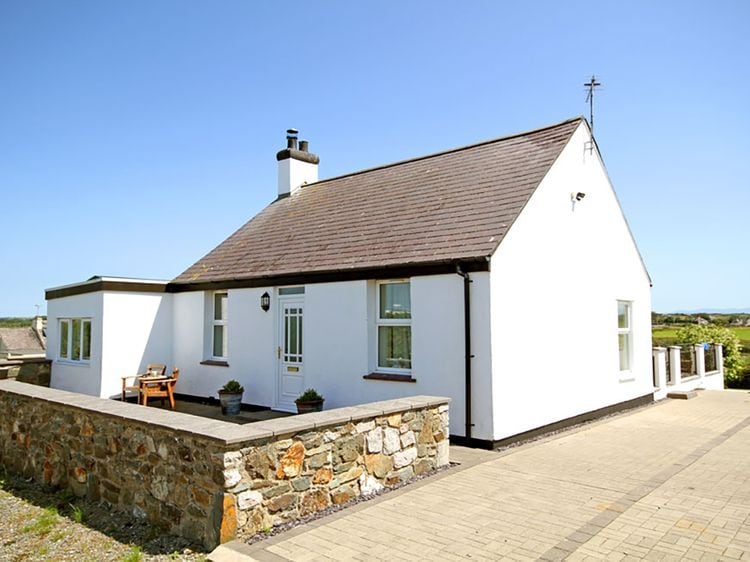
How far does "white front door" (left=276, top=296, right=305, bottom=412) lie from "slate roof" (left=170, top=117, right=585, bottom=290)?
0.82m

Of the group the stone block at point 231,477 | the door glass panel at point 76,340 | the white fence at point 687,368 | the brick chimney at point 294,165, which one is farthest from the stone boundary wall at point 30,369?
the white fence at point 687,368

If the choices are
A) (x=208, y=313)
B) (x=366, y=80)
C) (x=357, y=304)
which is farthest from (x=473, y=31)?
(x=208, y=313)

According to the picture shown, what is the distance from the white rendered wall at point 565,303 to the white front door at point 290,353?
4.75 meters

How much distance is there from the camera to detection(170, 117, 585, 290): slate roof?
9.89m

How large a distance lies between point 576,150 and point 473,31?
10.9ft

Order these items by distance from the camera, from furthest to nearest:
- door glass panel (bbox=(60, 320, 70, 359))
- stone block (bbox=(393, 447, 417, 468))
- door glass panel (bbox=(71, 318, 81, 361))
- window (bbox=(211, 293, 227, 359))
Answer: door glass panel (bbox=(60, 320, 70, 359)), door glass panel (bbox=(71, 318, 81, 361)), window (bbox=(211, 293, 227, 359)), stone block (bbox=(393, 447, 417, 468))

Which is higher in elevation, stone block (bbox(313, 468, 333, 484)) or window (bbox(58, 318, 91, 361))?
window (bbox(58, 318, 91, 361))

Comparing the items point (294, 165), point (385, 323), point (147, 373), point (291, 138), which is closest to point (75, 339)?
point (147, 373)

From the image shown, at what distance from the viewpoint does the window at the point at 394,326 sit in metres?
10.1

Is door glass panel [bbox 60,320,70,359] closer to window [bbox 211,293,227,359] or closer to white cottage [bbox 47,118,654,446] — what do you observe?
white cottage [bbox 47,118,654,446]

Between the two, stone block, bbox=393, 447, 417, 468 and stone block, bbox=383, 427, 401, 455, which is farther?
stone block, bbox=393, 447, 417, 468

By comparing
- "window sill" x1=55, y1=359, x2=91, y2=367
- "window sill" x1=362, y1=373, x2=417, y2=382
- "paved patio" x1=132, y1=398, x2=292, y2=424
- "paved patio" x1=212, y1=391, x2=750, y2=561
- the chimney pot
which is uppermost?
the chimney pot

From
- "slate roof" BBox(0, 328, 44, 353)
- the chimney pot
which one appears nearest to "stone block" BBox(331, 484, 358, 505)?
the chimney pot

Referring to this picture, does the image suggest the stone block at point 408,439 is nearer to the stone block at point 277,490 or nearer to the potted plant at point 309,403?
the stone block at point 277,490
